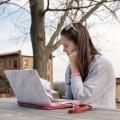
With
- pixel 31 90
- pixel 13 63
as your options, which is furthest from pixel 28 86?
pixel 13 63

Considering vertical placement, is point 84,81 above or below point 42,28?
below

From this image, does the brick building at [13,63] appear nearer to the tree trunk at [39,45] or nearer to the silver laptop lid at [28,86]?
the tree trunk at [39,45]

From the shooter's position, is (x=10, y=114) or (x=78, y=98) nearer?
(x=10, y=114)

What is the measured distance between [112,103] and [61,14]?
470 centimetres

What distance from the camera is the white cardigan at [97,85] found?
205cm

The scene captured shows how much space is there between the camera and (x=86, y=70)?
2.12 m

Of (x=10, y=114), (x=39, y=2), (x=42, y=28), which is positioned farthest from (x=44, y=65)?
(x=10, y=114)

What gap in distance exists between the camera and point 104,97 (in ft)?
7.00

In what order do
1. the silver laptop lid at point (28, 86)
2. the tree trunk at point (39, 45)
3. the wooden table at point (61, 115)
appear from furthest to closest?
the tree trunk at point (39, 45), the silver laptop lid at point (28, 86), the wooden table at point (61, 115)

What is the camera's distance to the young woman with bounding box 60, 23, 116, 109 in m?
2.05

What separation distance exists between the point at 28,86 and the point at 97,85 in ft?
1.27

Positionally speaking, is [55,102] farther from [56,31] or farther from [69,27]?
[56,31]

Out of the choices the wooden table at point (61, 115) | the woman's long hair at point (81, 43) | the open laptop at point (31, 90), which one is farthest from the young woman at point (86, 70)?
the wooden table at point (61, 115)

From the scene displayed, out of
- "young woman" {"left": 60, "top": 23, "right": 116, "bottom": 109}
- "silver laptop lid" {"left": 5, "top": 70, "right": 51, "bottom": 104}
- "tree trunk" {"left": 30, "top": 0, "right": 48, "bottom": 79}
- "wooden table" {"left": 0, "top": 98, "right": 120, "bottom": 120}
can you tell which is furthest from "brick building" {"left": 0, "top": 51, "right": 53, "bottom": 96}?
"wooden table" {"left": 0, "top": 98, "right": 120, "bottom": 120}
